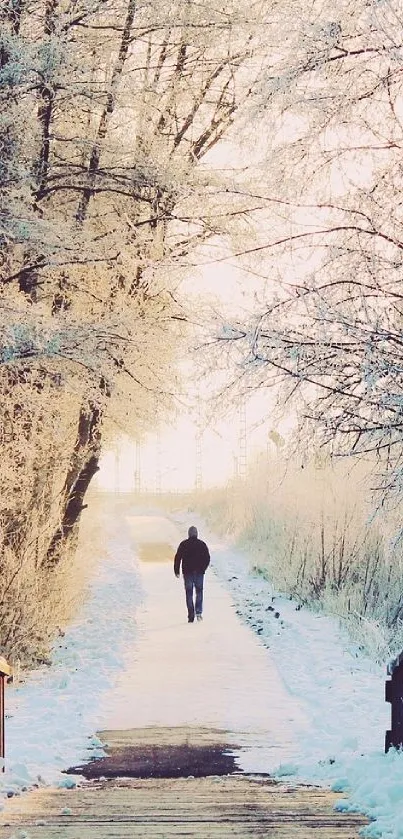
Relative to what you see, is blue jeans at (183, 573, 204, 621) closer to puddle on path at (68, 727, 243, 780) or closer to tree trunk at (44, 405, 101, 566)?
tree trunk at (44, 405, 101, 566)

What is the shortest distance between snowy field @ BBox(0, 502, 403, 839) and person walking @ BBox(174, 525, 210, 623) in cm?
78

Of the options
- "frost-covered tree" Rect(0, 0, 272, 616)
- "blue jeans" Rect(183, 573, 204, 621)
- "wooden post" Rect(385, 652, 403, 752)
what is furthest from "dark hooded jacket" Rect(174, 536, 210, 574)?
"wooden post" Rect(385, 652, 403, 752)

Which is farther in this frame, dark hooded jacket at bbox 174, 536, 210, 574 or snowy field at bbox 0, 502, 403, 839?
dark hooded jacket at bbox 174, 536, 210, 574

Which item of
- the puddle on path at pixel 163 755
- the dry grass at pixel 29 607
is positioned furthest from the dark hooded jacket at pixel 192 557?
the puddle on path at pixel 163 755

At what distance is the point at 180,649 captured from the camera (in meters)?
14.9

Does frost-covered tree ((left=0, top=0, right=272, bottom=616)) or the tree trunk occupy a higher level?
frost-covered tree ((left=0, top=0, right=272, bottom=616))

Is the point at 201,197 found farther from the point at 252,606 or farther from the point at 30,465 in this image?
the point at 252,606

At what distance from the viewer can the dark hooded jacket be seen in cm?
1795

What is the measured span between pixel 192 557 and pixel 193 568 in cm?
20

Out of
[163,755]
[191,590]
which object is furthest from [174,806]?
[191,590]

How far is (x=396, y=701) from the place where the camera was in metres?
7.83

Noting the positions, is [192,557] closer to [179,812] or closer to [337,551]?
[337,551]

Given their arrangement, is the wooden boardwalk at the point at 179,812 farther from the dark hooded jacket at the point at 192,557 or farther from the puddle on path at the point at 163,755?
the dark hooded jacket at the point at 192,557

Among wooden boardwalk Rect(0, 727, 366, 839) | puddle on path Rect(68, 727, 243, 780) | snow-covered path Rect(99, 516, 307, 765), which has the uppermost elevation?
wooden boardwalk Rect(0, 727, 366, 839)
